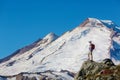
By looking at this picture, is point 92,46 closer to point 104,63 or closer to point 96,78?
point 104,63

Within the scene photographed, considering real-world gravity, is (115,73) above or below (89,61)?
below

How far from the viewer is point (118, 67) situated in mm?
64062

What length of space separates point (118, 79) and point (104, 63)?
770 centimetres

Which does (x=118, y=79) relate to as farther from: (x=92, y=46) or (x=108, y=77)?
(x=92, y=46)

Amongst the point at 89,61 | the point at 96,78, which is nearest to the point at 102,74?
the point at 96,78

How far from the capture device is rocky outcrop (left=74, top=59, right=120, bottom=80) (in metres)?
61.1

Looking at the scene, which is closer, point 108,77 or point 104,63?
point 108,77

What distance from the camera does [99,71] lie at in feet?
212

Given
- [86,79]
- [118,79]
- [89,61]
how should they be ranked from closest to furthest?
[118,79]
[86,79]
[89,61]

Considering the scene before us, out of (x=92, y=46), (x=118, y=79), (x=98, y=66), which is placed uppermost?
(x=92, y=46)

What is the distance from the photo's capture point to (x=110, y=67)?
213ft

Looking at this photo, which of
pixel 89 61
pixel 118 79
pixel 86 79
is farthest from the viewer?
pixel 89 61

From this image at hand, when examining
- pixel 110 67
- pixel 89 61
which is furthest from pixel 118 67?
pixel 89 61

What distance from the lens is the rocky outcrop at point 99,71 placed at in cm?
6109
